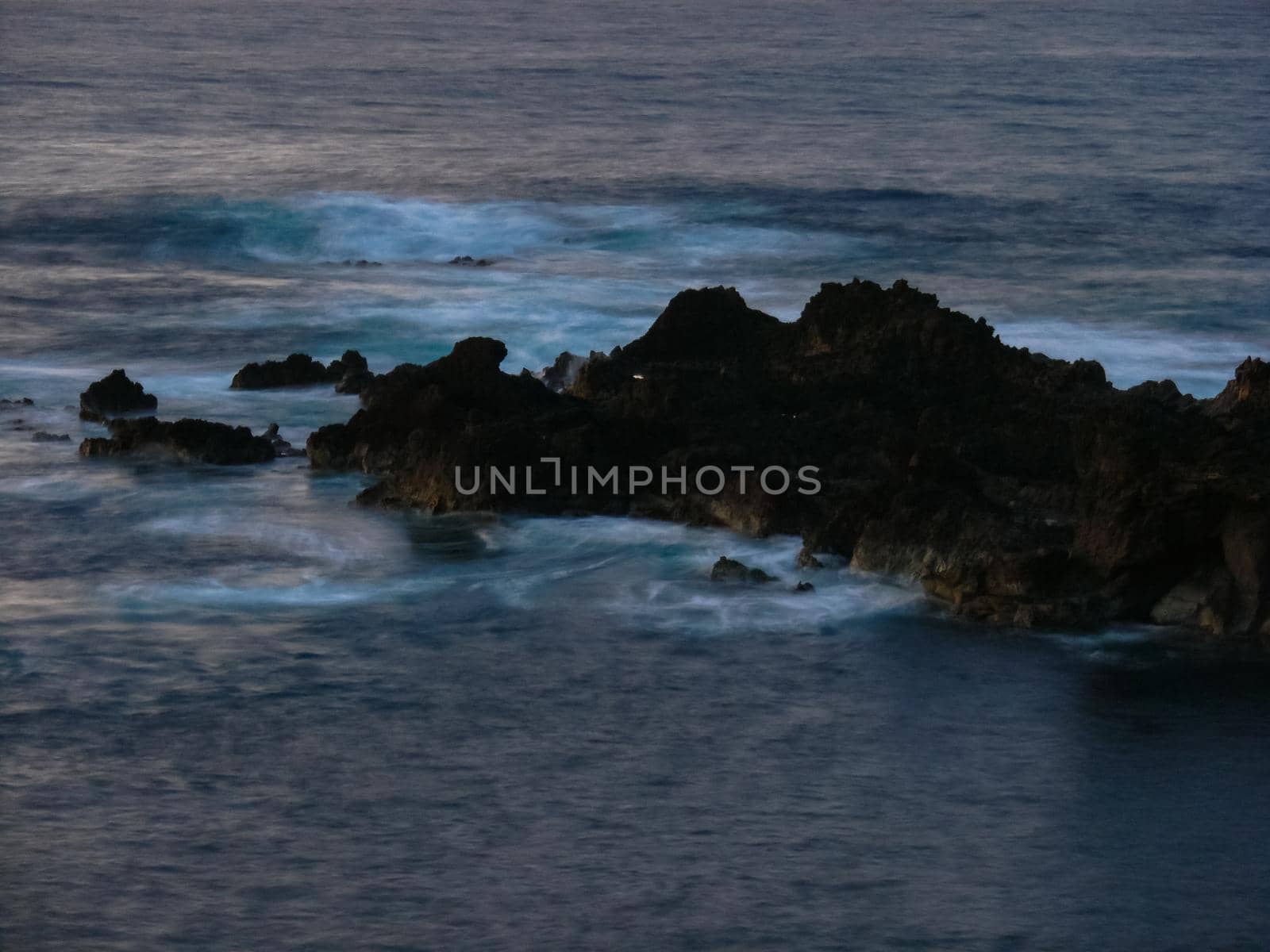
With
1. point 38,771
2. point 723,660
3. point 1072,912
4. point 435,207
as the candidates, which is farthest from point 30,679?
point 435,207

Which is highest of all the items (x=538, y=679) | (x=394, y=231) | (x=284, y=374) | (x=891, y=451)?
(x=394, y=231)

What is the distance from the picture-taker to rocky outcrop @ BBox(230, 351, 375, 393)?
28172mm

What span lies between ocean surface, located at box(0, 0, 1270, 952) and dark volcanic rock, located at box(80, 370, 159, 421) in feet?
1.60

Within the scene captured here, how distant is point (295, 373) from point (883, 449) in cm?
969

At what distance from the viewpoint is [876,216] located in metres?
45.2

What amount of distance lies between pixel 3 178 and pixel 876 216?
20466 mm

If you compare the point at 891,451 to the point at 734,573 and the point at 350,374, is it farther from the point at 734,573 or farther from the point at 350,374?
the point at 350,374

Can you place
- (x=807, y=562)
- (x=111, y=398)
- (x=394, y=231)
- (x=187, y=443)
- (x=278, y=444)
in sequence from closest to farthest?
(x=807, y=562)
(x=187, y=443)
(x=278, y=444)
(x=111, y=398)
(x=394, y=231)

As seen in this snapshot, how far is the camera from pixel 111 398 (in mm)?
26719

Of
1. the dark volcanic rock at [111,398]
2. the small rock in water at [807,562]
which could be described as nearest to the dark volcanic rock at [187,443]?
the dark volcanic rock at [111,398]

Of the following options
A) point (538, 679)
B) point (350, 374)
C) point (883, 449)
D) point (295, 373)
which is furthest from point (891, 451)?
point (295, 373)

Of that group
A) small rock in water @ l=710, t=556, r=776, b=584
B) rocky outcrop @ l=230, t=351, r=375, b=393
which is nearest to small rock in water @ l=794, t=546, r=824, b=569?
small rock in water @ l=710, t=556, r=776, b=584

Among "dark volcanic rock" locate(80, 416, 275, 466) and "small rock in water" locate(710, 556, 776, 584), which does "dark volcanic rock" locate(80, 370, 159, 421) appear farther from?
"small rock in water" locate(710, 556, 776, 584)

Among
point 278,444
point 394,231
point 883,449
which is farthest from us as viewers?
point 394,231
